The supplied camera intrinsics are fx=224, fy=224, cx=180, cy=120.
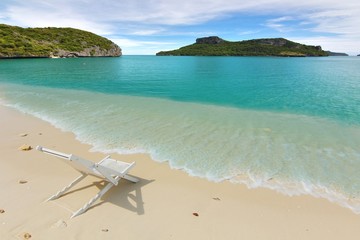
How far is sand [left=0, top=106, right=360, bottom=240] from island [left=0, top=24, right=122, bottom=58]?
367 feet

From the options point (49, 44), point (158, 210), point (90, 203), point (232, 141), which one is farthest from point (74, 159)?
point (49, 44)

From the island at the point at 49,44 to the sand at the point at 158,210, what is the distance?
367ft

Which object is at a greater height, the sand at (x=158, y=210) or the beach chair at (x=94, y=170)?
the beach chair at (x=94, y=170)

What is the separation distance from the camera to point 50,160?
340 inches

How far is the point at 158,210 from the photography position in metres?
6.11

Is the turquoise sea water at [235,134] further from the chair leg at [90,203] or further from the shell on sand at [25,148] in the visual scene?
the chair leg at [90,203]

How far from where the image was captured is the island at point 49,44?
99438 millimetres

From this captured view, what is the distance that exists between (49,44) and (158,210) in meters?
144

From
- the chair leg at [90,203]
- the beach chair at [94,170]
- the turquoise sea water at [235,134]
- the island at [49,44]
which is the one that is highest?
the island at [49,44]

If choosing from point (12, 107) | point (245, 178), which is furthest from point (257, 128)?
point (12, 107)

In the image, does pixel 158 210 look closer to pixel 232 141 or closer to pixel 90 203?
pixel 90 203

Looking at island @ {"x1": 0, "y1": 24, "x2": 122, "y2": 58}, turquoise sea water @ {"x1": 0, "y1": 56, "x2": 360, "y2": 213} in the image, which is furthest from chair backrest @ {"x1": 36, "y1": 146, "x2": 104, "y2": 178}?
island @ {"x1": 0, "y1": 24, "x2": 122, "y2": 58}

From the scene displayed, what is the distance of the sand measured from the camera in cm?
532

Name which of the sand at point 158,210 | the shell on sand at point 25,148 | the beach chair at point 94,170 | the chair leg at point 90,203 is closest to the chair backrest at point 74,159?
the beach chair at point 94,170
